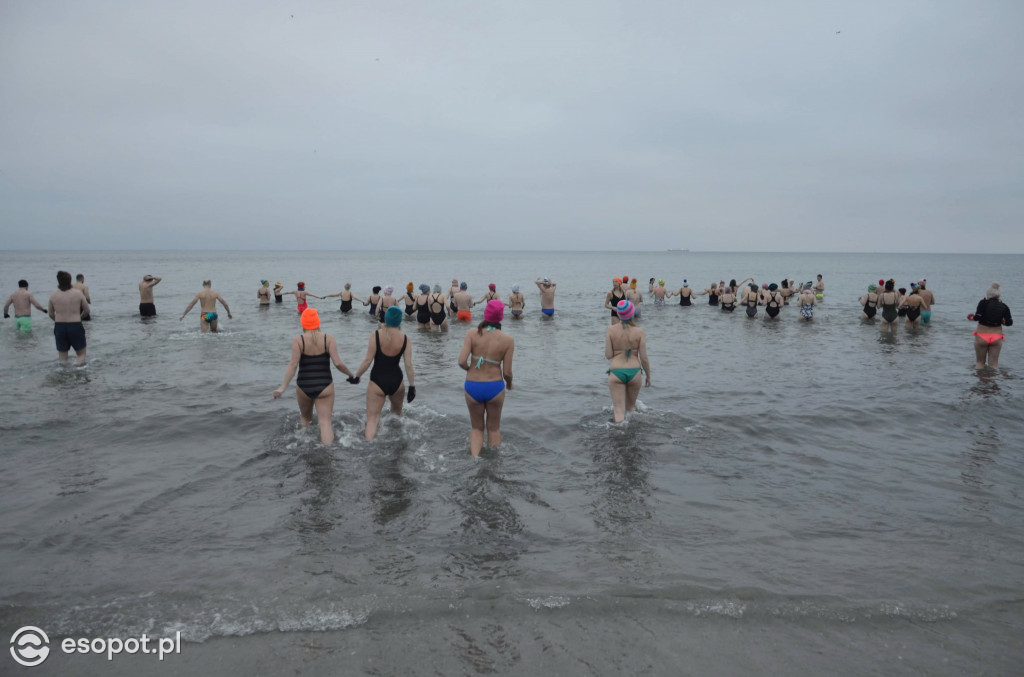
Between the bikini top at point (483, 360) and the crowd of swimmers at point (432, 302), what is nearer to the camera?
the bikini top at point (483, 360)

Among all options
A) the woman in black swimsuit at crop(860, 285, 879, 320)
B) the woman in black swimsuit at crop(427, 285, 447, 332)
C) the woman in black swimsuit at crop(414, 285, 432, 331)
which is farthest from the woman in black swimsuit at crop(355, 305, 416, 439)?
the woman in black swimsuit at crop(860, 285, 879, 320)

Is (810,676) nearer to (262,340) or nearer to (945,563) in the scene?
(945,563)

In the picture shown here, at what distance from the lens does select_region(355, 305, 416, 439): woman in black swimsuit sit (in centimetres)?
727

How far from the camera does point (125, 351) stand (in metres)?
14.7

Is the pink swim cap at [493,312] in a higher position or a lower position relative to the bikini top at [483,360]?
higher

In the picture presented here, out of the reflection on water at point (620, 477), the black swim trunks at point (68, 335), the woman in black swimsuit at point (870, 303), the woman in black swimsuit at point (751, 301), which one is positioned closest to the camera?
the reflection on water at point (620, 477)

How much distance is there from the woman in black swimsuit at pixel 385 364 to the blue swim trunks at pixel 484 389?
2.62ft

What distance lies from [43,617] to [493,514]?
11.9ft

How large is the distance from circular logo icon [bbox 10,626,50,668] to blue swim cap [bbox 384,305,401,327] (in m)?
4.22

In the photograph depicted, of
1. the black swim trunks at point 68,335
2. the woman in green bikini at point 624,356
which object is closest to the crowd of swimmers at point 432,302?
the black swim trunks at point 68,335

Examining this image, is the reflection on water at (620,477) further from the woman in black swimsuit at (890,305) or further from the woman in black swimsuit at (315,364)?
the woman in black swimsuit at (890,305)

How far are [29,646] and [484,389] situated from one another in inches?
176

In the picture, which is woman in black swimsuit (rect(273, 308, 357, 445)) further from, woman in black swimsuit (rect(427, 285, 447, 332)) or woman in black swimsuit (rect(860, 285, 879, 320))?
woman in black swimsuit (rect(860, 285, 879, 320))

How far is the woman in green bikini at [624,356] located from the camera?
Result: 26.7 ft
